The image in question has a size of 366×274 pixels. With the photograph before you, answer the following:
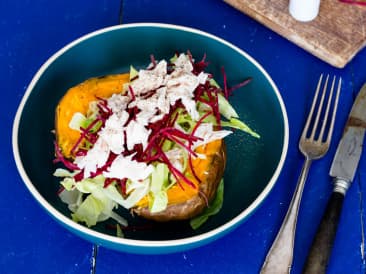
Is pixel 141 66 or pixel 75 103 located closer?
pixel 75 103

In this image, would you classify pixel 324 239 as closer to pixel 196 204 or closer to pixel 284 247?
pixel 284 247

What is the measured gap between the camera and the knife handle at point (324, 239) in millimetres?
818

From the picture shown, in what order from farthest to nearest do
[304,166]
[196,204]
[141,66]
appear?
[141,66] < [304,166] < [196,204]

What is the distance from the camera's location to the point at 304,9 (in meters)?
1.11

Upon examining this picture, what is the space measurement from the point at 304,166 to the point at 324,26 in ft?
1.16

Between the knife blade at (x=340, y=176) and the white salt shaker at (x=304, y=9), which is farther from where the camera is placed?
the white salt shaker at (x=304, y=9)

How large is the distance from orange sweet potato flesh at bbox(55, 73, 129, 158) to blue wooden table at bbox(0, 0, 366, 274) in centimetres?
14

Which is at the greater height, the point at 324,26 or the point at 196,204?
the point at 324,26

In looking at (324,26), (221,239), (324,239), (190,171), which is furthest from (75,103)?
(324,26)

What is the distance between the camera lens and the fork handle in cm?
82

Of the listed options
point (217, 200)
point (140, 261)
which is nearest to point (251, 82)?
point (217, 200)

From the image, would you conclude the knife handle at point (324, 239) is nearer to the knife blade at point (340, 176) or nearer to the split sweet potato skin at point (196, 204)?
the knife blade at point (340, 176)

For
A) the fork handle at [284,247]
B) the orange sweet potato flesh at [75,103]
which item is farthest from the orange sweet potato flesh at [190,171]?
the fork handle at [284,247]

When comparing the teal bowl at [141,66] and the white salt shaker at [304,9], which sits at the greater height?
the white salt shaker at [304,9]
